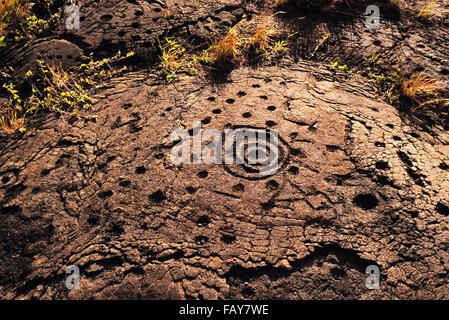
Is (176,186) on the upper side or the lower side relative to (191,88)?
lower

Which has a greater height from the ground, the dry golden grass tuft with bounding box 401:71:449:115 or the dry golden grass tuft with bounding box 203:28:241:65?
the dry golden grass tuft with bounding box 203:28:241:65

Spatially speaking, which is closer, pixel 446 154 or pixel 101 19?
pixel 446 154

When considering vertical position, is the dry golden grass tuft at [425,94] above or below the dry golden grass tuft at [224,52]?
below

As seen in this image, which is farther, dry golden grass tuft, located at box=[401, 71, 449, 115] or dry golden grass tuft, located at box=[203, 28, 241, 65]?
dry golden grass tuft, located at box=[203, 28, 241, 65]

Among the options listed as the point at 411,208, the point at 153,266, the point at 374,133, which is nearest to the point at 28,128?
the point at 153,266

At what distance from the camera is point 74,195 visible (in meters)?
2.17

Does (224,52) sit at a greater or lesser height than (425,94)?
greater

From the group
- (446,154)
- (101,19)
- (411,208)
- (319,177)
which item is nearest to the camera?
(411,208)

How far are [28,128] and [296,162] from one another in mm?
2494

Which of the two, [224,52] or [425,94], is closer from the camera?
[425,94]

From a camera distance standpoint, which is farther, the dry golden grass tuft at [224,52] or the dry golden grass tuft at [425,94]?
the dry golden grass tuft at [224,52]

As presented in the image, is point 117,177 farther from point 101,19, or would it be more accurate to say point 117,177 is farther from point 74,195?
point 101,19

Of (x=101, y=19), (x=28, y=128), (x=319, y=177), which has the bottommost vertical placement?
(x=319, y=177)

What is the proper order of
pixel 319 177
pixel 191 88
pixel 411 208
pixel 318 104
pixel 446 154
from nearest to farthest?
pixel 411 208 → pixel 319 177 → pixel 446 154 → pixel 318 104 → pixel 191 88
